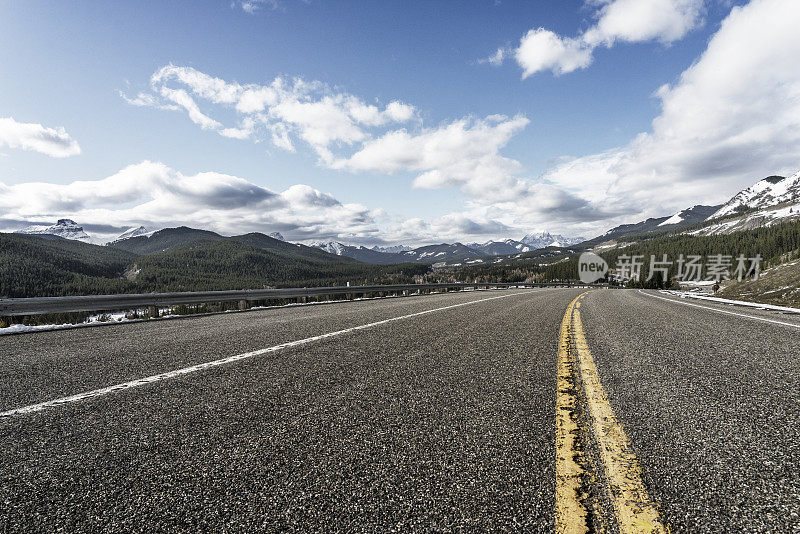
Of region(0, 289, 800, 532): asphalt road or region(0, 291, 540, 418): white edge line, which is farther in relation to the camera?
region(0, 291, 540, 418): white edge line

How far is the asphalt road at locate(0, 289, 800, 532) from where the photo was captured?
161 cm

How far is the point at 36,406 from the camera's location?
9.59ft

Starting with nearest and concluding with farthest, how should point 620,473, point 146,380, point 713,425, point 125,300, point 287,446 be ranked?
point 620,473 < point 287,446 < point 713,425 < point 146,380 < point 125,300

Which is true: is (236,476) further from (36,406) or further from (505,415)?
(36,406)

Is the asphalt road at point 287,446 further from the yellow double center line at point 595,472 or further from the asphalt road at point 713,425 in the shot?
the asphalt road at point 713,425

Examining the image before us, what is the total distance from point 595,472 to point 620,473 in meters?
0.13

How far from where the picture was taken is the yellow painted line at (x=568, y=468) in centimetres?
153

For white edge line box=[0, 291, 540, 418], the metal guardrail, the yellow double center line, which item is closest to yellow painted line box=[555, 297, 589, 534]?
the yellow double center line

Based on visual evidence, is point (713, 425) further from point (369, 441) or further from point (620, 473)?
point (369, 441)

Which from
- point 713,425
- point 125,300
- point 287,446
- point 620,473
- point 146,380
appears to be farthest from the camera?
point 125,300

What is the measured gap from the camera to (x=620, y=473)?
188 centimetres

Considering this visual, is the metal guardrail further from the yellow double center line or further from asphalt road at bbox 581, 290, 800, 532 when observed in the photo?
asphalt road at bbox 581, 290, 800, 532

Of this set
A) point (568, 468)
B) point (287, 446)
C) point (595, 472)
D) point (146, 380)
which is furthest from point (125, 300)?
point (595, 472)

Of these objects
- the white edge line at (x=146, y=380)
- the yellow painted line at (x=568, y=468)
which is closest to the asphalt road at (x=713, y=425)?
the yellow painted line at (x=568, y=468)
